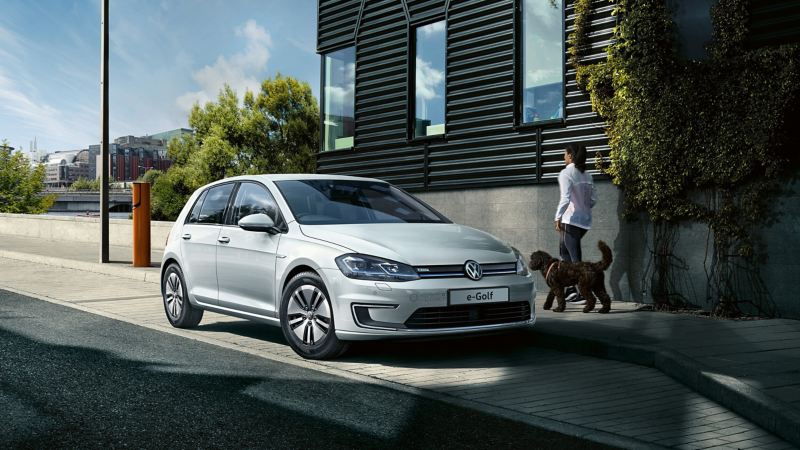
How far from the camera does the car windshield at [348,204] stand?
7543 mm

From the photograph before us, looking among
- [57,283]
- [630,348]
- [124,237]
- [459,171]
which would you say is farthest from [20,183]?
[630,348]

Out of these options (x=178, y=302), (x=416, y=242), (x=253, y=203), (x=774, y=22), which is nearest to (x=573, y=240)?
(x=774, y=22)

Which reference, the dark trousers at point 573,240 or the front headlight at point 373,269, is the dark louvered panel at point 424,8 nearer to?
the dark trousers at point 573,240

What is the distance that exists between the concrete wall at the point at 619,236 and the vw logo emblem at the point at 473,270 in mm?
3935

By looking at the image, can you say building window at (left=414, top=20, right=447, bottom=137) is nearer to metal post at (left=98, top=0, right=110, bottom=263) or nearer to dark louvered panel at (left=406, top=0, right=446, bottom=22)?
dark louvered panel at (left=406, top=0, right=446, bottom=22)

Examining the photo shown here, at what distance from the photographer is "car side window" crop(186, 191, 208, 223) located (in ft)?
28.8

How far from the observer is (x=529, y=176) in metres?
12.1

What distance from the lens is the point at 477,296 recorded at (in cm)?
668

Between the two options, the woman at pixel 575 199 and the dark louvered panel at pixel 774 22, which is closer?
the dark louvered panel at pixel 774 22

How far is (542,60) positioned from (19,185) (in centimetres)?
3766

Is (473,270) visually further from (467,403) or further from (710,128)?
(710,128)

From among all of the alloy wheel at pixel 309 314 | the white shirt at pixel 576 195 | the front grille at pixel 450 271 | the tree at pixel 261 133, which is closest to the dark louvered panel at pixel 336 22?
the white shirt at pixel 576 195

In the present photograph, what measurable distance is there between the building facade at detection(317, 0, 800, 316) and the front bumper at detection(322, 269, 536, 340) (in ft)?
14.1

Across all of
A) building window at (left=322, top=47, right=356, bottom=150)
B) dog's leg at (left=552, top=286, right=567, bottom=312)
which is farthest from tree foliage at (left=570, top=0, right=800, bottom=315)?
building window at (left=322, top=47, right=356, bottom=150)
